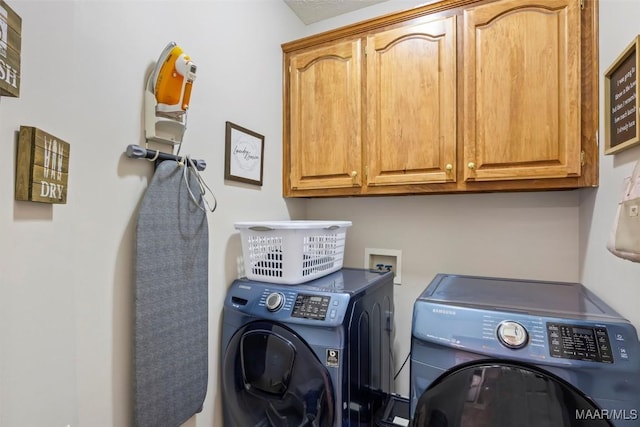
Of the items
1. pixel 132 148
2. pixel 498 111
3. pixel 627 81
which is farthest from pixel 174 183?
pixel 627 81

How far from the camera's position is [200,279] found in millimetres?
1200

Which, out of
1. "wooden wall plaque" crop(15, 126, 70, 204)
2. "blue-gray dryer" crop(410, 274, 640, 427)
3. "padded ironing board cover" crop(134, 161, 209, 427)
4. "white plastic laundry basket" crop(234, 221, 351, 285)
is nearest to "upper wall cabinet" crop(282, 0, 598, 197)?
"white plastic laundry basket" crop(234, 221, 351, 285)

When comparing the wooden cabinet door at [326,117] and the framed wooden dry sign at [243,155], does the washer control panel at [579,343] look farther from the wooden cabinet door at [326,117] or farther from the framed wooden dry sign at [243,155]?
the framed wooden dry sign at [243,155]

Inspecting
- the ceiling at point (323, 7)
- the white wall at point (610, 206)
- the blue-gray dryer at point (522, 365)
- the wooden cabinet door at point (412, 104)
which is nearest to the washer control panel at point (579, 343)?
the blue-gray dryer at point (522, 365)

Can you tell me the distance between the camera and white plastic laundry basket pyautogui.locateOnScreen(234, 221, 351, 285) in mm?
1300

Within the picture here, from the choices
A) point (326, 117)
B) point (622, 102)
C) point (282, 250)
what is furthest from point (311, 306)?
point (622, 102)

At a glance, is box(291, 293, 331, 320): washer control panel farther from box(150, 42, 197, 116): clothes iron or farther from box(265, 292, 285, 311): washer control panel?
box(150, 42, 197, 116): clothes iron

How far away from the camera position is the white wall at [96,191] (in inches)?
23.8

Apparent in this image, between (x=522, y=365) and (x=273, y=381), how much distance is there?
2.73ft

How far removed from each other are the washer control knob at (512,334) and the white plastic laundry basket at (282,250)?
74 centimetres

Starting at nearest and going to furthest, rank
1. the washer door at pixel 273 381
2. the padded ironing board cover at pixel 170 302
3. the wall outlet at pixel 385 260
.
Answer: the padded ironing board cover at pixel 170 302 < the washer door at pixel 273 381 < the wall outlet at pixel 385 260

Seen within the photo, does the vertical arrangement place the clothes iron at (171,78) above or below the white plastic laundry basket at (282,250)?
above

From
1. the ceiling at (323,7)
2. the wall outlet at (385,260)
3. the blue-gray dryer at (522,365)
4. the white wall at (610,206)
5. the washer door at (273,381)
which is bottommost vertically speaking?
the washer door at (273,381)

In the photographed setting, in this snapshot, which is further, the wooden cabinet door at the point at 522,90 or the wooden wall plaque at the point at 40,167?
the wooden cabinet door at the point at 522,90
